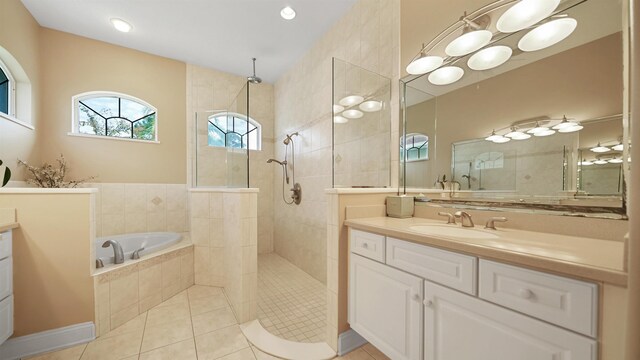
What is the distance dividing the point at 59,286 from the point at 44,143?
6.75 feet

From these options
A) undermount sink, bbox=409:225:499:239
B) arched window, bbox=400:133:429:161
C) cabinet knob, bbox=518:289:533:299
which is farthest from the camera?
arched window, bbox=400:133:429:161

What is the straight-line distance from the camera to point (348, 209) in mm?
1428

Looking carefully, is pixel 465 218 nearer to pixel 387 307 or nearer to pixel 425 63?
pixel 387 307

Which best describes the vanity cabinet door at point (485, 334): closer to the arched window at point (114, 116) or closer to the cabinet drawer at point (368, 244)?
the cabinet drawer at point (368, 244)

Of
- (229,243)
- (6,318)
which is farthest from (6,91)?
(229,243)

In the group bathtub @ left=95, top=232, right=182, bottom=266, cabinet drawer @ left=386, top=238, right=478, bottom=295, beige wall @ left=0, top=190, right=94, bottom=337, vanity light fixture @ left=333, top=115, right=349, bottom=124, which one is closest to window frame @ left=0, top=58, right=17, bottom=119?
bathtub @ left=95, top=232, right=182, bottom=266

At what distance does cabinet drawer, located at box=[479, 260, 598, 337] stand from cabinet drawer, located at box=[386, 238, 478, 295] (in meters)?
0.05

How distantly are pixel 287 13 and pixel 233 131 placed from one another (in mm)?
1335

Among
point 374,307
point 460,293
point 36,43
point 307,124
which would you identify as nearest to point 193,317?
point 374,307

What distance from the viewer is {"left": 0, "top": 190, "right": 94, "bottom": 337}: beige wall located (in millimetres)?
1412

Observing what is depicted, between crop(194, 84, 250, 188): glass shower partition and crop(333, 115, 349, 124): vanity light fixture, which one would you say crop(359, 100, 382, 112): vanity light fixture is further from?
crop(194, 84, 250, 188): glass shower partition

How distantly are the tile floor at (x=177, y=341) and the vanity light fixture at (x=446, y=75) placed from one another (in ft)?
6.14

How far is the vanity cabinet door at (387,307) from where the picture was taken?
1.02 metres

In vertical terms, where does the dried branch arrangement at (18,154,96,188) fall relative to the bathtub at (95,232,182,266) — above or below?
above
